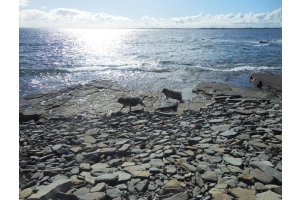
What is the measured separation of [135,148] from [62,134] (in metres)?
2.34

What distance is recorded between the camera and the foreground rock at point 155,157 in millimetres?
3566

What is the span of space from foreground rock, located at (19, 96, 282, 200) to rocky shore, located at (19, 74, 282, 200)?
0.02 metres

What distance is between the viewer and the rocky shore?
11.7 ft

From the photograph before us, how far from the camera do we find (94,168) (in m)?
4.25

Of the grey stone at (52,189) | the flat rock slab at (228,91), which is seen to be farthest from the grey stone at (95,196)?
the flat rock slab at (228,91)

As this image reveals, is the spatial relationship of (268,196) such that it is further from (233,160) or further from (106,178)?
(106,178)

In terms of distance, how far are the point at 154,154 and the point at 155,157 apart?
0.11m

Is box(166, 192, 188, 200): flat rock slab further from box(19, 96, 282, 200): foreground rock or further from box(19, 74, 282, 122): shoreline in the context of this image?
box(19, 74, 282, 122): shoreline

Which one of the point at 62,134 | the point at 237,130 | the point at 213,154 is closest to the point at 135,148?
the point at 213,154

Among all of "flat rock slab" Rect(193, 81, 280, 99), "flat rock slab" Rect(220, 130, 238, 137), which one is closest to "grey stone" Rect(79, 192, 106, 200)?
"flat rock slab" Rect(220, 130, 238, 137)

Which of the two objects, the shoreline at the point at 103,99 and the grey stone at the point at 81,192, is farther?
the shoreline at the point at 103,99

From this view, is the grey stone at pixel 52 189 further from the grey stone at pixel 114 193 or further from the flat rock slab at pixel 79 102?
the flat rock slab at pixel 79 102

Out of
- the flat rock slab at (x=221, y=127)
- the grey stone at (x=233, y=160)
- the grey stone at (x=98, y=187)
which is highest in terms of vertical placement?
the flat rock slab at (x=221, y=127)

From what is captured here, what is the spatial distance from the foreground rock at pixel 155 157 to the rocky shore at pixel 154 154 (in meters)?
0.02
